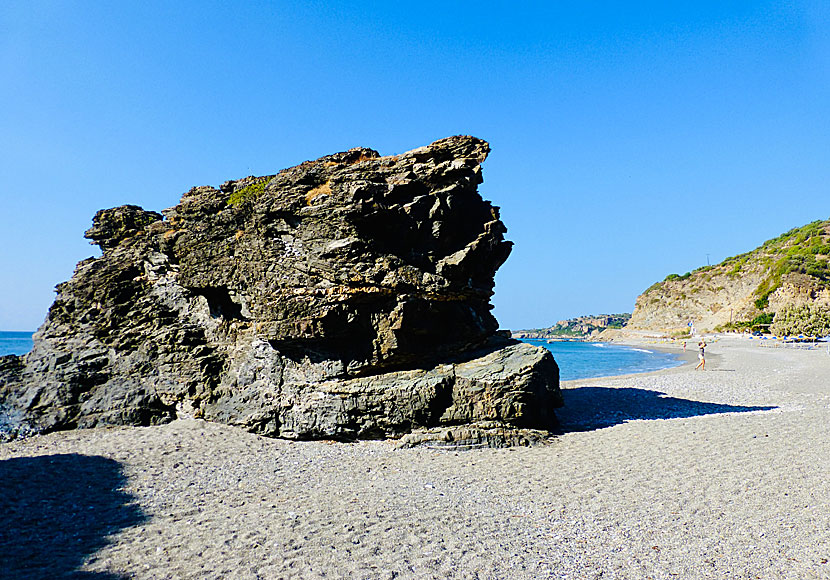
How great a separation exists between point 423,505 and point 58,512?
702 cm

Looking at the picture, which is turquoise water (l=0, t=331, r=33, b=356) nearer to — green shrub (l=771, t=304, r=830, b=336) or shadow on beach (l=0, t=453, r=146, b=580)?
shadow on beach (l=0, t=453, r=146, b=580)

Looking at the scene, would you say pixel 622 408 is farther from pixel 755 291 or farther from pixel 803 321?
pixel 755 291

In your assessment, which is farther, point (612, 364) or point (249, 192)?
point (612, 364)

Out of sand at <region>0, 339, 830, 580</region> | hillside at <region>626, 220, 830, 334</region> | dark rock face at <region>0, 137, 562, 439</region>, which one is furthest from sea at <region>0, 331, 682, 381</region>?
sand at <region>0, 339, 830, 580</region>

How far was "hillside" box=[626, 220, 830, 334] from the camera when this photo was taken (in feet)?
232

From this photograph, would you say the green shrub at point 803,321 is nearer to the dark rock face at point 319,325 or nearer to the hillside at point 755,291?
the hillside at point 755,291

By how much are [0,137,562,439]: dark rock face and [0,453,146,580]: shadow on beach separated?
15.0 feet

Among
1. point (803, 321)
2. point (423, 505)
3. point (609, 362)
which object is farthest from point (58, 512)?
point (803, 321)

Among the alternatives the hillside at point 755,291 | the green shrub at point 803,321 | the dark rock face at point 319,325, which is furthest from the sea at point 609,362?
the dark rock face at point 319,325

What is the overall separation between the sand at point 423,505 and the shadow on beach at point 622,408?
1.43m

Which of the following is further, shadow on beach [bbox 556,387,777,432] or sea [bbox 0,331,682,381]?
sea [bbox 0,331,682,381]

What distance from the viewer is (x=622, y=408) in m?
20.0

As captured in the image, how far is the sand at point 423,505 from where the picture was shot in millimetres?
7023

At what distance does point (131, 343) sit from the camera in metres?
18.2
